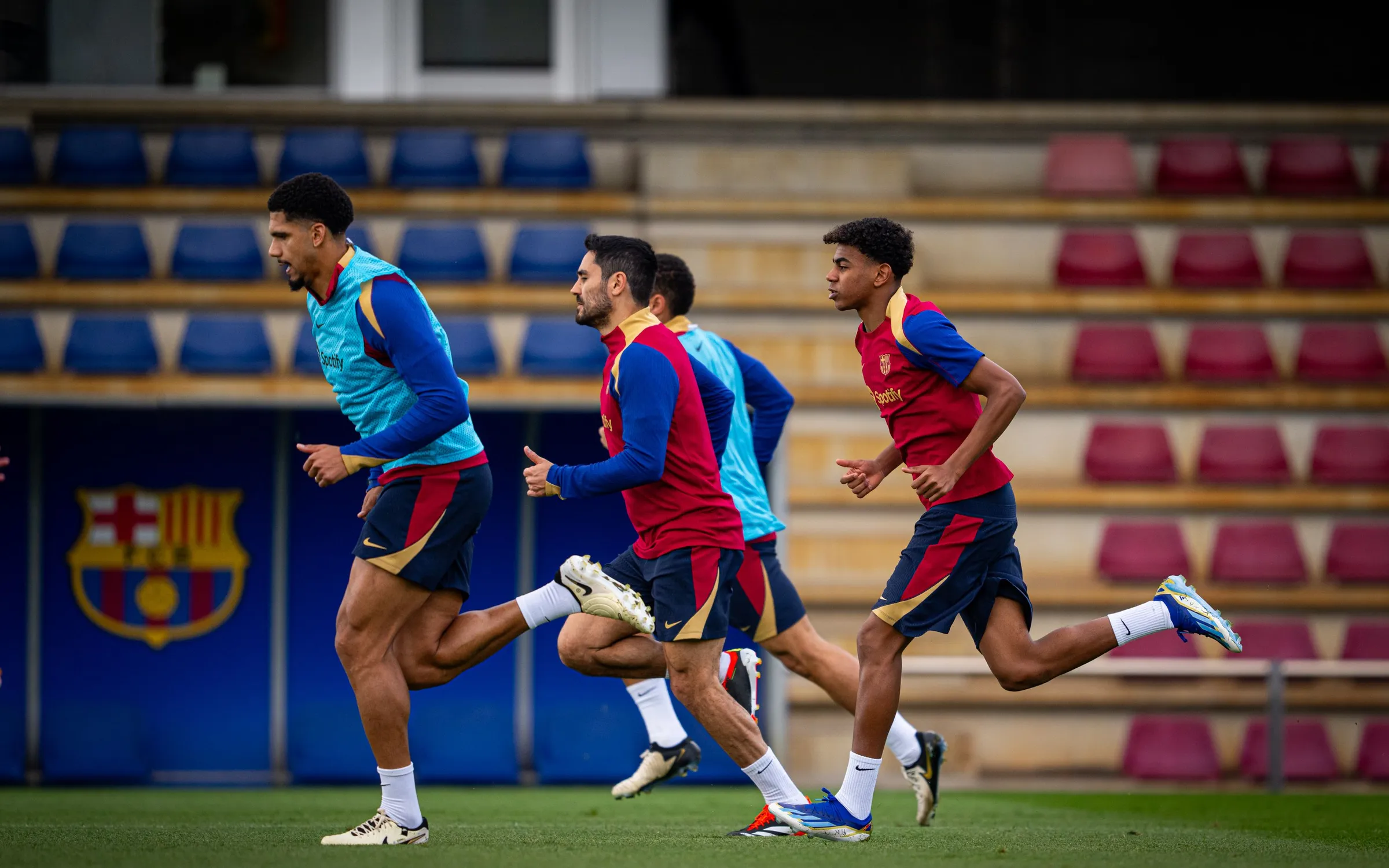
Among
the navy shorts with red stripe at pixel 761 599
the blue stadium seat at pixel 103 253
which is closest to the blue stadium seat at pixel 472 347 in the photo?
the blue stadium seat at pixel 103 253

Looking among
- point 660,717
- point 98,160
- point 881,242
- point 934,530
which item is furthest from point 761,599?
point 98,160

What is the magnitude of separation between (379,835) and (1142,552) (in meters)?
7.16

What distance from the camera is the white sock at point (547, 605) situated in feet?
17.6

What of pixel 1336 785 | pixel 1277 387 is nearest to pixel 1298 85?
pixel 1277 387

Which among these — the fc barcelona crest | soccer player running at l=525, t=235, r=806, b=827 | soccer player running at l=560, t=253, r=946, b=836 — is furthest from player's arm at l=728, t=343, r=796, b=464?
the fc barcelona crest

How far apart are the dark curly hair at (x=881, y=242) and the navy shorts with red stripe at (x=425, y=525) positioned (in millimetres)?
1468

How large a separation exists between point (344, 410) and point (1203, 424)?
7709 millimetres

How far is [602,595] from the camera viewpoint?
5344 millimetres

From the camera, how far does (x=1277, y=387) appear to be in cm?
1161

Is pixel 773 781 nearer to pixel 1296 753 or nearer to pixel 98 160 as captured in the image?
pixel 1296 753

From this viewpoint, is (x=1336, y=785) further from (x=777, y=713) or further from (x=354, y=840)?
(x=354, y=840)

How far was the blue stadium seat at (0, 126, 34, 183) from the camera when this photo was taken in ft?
38.5

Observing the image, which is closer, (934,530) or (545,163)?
(934,530)

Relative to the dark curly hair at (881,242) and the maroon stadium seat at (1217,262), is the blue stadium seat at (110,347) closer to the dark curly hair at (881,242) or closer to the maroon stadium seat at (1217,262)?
the dark curly hair at (881,242)
